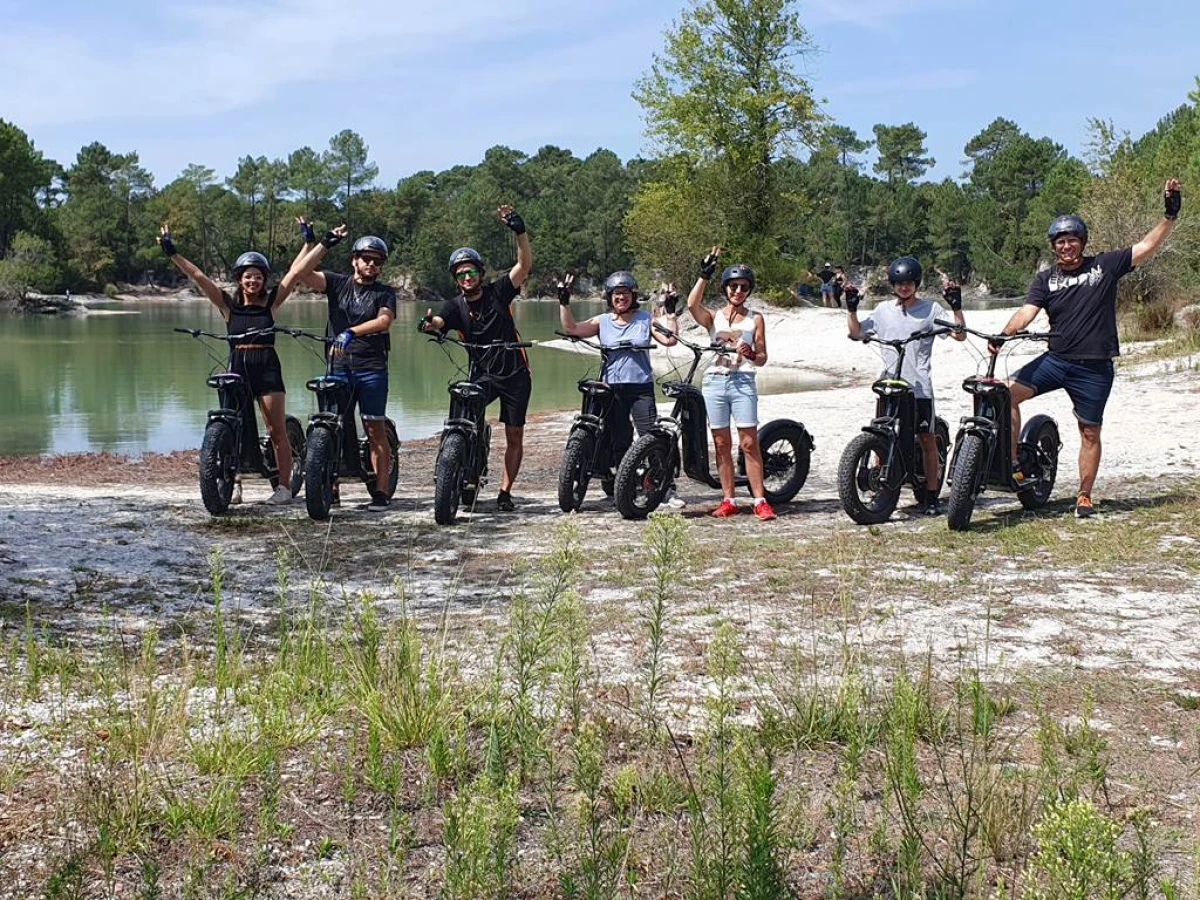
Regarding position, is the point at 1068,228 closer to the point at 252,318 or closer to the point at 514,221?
the point at 514,221

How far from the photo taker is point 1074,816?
2371mm

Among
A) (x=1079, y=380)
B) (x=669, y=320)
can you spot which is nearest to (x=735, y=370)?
(x=669, y=320)

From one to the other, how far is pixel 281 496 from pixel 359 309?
182cm

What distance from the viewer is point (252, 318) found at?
990 cm

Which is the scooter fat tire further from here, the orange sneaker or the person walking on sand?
the orange sneaker

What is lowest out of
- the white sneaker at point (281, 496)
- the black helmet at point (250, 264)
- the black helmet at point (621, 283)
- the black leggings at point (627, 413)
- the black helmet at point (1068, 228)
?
the white sneaker at point (281, 496)

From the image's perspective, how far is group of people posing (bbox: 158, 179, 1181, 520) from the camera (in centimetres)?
895

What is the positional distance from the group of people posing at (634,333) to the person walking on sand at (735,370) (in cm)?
1

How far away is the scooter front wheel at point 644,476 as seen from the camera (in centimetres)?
962

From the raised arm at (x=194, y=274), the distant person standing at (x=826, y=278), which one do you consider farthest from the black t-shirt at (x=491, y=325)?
the distant person standing at (x=826, y=278)

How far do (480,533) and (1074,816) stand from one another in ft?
22.9

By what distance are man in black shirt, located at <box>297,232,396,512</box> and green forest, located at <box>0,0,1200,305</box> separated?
25476mm

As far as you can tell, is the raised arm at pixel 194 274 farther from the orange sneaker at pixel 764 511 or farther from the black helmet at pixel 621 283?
the orange sneaker at pixel 764 511

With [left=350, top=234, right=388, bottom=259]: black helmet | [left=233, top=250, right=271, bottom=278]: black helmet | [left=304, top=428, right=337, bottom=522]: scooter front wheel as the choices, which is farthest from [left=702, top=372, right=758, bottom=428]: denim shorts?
[left=233, top=250, right=271, bottom=278]: black helmet
